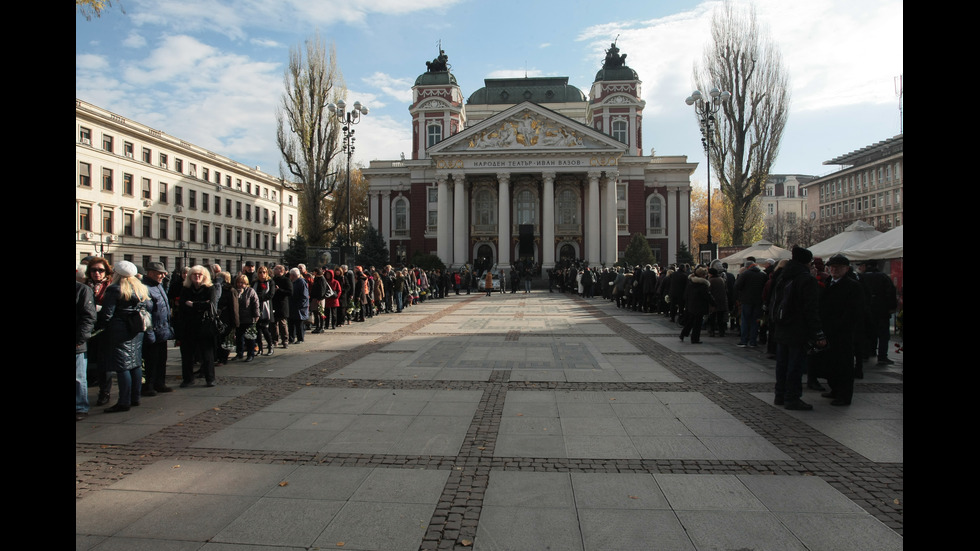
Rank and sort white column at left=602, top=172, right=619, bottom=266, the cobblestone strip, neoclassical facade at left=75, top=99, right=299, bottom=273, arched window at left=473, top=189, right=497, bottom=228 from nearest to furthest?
the cobblestone strip
neoclassical facade at left=75, top=99, right=299, bottom=273
white column at left=602, top=172, right=619, bottom=266
arched window at left=473, top=189, right=497, bottom=228

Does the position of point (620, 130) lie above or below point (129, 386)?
above

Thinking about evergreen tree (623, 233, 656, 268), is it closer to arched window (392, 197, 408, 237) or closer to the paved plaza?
arched window (392, 197, 408, 237)

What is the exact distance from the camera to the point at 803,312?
707 centimetres

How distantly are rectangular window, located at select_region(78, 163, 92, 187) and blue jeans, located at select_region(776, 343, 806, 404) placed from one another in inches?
1993

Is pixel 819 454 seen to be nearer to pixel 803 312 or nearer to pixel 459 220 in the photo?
pixel 803 312

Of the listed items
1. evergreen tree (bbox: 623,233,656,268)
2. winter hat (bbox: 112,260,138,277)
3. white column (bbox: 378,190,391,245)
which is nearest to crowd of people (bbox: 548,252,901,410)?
winter hat (bbox: 112,260,138,277)

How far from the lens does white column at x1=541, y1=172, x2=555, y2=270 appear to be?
52.4m

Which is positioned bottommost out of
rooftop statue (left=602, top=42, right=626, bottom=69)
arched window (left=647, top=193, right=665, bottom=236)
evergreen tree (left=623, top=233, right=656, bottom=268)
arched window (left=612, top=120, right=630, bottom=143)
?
evergreen tree (left=623, top=233, right=656, bottom=268)

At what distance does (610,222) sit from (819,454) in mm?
48911

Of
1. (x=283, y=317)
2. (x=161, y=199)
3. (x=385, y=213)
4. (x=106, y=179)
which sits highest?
(x=106, y=179)

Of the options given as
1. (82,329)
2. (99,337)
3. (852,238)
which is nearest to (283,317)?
(99,337)

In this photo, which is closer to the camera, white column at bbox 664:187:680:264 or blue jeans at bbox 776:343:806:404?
blue jeans at bbox 776:343:806:404

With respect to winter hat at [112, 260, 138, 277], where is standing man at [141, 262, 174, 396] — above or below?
below
